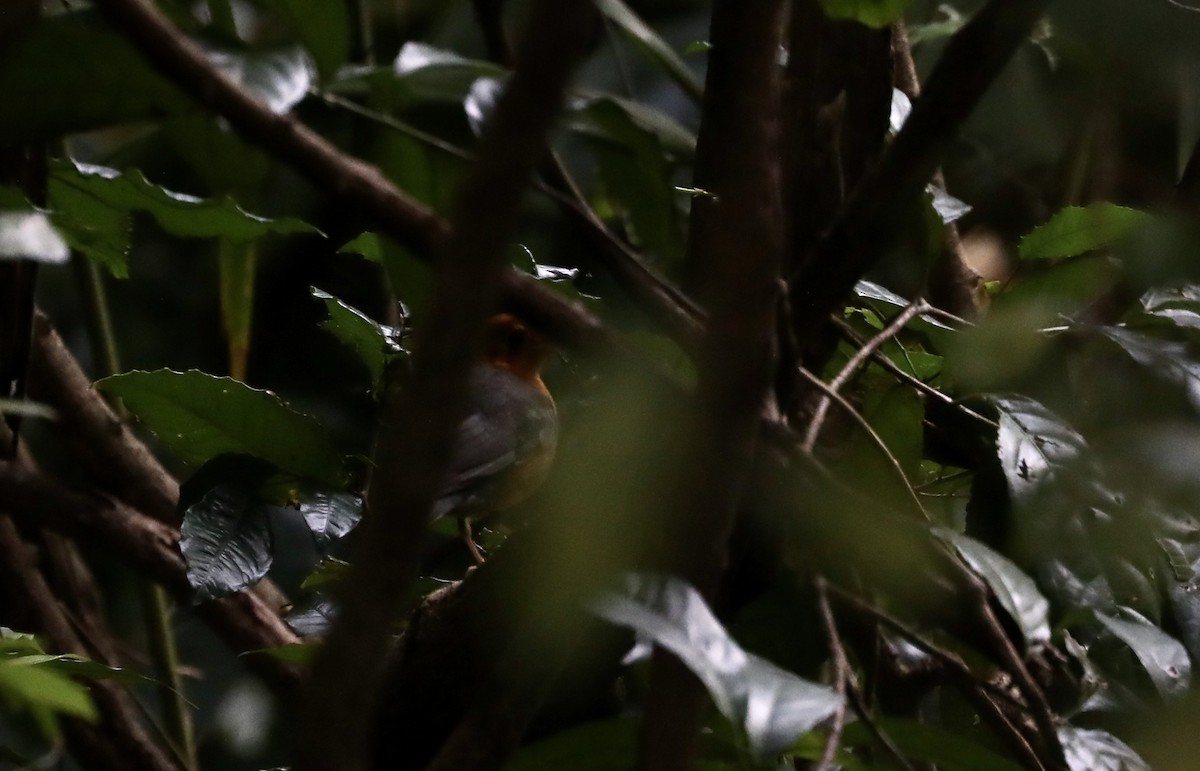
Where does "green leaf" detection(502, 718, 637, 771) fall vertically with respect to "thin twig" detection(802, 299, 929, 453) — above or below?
below

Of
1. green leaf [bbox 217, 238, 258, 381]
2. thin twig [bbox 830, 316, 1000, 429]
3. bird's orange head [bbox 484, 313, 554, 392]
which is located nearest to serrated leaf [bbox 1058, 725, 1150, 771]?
thin twig [bbox 830, 316, 1000, 429]

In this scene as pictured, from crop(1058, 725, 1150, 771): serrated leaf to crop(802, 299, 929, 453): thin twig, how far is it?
234mm

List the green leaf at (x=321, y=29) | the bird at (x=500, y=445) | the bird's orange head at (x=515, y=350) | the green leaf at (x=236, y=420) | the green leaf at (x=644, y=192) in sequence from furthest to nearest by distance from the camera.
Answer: the bird's orange head at (x=515, y=350), the bird at (x=500, y=445), the green leaf at (x=644, y=192), the green leaf at (x=236, y=420), the green leaf at (x=321, y=29)

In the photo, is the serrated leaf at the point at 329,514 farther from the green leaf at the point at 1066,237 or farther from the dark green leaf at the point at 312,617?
the green leaf at the point at 1066,237

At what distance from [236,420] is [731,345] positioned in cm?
72

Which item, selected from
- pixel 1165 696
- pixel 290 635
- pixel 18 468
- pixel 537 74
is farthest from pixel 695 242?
pixel 18 468

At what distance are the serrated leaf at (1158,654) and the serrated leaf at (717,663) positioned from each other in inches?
11.6

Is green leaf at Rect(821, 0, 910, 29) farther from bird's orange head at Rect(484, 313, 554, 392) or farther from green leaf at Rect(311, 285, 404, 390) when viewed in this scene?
bird's orange head at Rect(484, 313, 554, 392)

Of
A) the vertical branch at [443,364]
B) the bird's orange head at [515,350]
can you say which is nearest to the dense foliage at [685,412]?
the vertical branch at [443,364]

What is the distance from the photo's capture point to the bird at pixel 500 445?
147 cm

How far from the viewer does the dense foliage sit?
0.52 metres

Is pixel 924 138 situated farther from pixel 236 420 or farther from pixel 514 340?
pixel 514 340

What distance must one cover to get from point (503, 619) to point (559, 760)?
4.6 inches

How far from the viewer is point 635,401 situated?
58 cm
